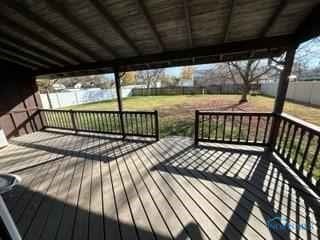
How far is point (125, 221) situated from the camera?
1935mm

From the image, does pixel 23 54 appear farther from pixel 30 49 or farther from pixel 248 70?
pixel 248 70

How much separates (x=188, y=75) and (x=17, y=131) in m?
27.5

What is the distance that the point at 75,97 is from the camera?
1633cm

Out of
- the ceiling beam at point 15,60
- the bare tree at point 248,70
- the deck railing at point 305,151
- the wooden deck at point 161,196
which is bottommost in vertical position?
the wooden deck at point 161,196

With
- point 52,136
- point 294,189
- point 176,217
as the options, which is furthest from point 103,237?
point 52,136

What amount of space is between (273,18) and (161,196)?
317cm

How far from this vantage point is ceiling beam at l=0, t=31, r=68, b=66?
352 cm

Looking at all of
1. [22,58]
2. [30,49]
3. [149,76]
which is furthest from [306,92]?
[149,76]

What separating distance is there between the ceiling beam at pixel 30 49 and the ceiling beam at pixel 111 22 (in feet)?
7.57

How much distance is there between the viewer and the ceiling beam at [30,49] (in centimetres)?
352

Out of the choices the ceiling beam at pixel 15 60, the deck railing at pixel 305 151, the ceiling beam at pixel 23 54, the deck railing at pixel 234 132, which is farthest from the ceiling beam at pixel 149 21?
the ceiling beam at pixel 15 60

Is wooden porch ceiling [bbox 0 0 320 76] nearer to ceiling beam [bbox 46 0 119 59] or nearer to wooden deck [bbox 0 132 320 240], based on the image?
ceiling beam [bbox 46 0 119 59]

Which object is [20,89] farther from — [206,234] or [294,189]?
[294,189]

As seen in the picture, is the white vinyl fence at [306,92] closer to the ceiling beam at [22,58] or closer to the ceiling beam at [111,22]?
the ceiling beam at [111,22]
